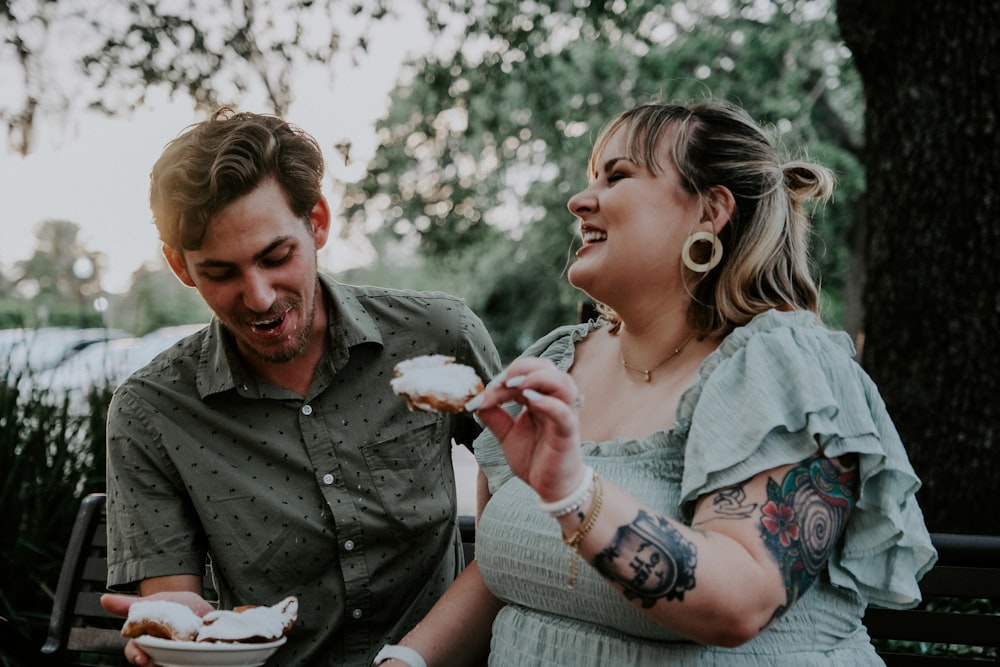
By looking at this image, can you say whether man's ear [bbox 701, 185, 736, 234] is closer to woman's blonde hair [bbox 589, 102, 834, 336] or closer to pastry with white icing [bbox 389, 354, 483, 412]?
woman's blonde hair [bbox 589, 102, 834, 336]

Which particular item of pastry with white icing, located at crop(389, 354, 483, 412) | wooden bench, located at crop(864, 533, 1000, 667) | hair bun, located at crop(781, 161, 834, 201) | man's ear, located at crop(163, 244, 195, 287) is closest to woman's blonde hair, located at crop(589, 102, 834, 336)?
hair bun, located at crop(781, 161, 834, 201)

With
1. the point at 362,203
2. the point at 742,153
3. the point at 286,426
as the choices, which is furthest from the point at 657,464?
the point at 362,203

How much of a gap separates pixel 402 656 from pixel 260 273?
3.28ft

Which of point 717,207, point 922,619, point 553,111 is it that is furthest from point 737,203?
point 553,111

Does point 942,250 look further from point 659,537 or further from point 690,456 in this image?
point 659,537

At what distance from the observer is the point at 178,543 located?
2498 mm

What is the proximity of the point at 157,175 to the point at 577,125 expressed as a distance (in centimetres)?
1440

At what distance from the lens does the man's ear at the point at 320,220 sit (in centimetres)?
269

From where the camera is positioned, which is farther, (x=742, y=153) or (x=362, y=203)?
(x=362, y=203)

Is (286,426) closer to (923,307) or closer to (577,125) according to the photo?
(923,307)

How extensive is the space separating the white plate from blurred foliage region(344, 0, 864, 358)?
252 inches

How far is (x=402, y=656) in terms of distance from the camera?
2262mm

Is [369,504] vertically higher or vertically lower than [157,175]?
lower

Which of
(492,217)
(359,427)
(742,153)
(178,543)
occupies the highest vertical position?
(742,153)
